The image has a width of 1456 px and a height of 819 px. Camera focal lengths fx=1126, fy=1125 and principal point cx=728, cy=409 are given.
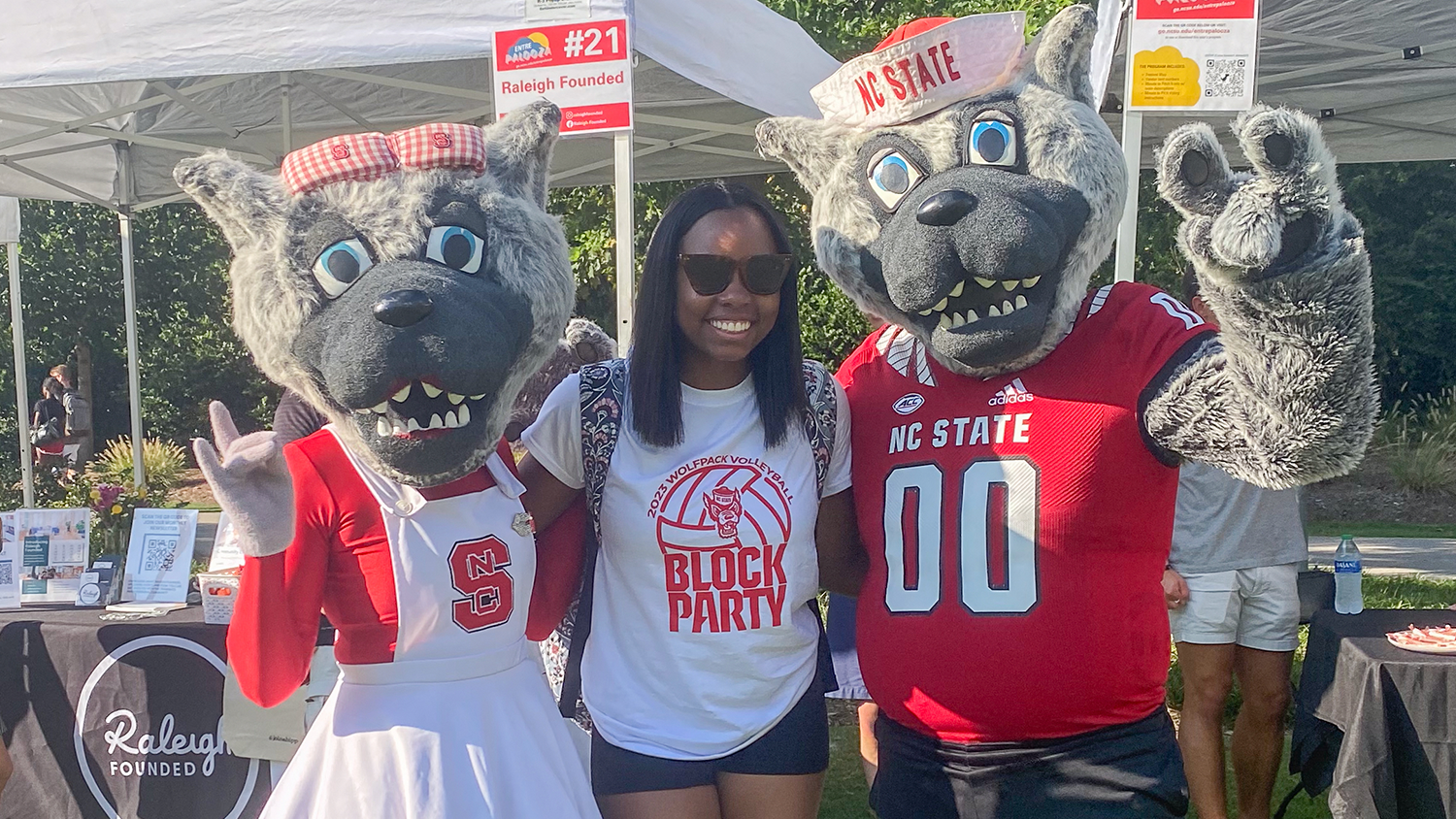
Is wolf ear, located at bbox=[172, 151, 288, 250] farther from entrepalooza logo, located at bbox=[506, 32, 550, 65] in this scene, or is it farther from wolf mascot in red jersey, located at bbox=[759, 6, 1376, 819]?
entrepalooza logo, located at bbox=[506, 32, 550, 65]

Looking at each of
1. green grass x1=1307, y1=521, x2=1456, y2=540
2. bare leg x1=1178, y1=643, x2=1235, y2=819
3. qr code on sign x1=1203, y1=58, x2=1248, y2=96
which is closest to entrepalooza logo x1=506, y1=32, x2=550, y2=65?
qr code on sign x1=1203, y1=58, x2=1248, y2=96

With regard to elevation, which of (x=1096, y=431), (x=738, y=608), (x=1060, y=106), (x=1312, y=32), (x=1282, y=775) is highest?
(x=1312, y=32)

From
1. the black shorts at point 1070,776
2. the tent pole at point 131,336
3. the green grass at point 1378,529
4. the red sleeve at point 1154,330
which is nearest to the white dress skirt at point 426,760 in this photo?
the black shorts at point 1070,776

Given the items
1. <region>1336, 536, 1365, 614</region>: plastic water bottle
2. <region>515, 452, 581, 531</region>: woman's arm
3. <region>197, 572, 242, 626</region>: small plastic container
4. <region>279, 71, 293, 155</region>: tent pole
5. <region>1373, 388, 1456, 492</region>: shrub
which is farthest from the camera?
<region>1373, 388, 1456, 492</region>: shrub

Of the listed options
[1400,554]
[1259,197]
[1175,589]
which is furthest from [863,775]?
[1400,554]

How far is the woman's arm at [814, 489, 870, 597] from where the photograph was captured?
233cm

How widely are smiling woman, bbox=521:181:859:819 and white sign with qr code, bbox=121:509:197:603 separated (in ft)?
6.36

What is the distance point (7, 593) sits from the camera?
3.66 m

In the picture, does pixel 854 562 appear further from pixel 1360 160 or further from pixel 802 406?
pixel 1360 160

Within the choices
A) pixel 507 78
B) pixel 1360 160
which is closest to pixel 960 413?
pixel 507 78

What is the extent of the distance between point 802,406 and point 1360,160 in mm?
5633

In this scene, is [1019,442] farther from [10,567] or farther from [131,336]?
[131,336]

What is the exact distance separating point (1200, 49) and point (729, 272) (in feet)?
6.73

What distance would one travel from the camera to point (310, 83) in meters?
6.05
